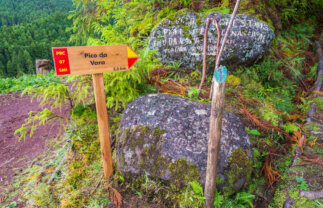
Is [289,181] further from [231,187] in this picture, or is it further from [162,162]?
[162,162]

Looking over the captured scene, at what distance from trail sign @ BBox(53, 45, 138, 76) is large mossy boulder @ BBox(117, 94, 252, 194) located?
76cm

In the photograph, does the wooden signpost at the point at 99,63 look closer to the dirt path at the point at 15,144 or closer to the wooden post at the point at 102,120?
the wooden post at the point at 102,120

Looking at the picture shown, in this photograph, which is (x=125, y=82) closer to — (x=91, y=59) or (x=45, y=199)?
(x=91, y=59)

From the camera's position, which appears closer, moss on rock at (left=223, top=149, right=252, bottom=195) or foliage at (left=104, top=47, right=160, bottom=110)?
moss on rock at (left=223, top=149, right=252, bottom=195)

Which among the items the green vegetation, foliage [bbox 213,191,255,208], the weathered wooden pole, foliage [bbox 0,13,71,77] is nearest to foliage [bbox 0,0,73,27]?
foliage [bbox 0,13,71,77]

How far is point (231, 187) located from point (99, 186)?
1821 mm

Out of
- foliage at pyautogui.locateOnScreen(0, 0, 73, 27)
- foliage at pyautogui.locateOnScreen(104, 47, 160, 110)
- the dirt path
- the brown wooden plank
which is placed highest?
foliage at pyautogui.locateOnScreen(0, 0, 73, 27)

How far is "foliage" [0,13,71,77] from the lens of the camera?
37812 millimetres

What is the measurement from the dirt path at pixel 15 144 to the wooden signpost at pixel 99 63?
2.04 m

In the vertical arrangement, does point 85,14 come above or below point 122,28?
above

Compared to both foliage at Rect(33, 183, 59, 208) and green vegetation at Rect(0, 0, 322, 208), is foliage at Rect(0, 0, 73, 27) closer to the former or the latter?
green vegetation at Rect(0, 0, 322, 208)

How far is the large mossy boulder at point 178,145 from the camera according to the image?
243 cm

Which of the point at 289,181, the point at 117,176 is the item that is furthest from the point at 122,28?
the point at 289,181

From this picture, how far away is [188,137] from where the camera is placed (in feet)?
8.46
